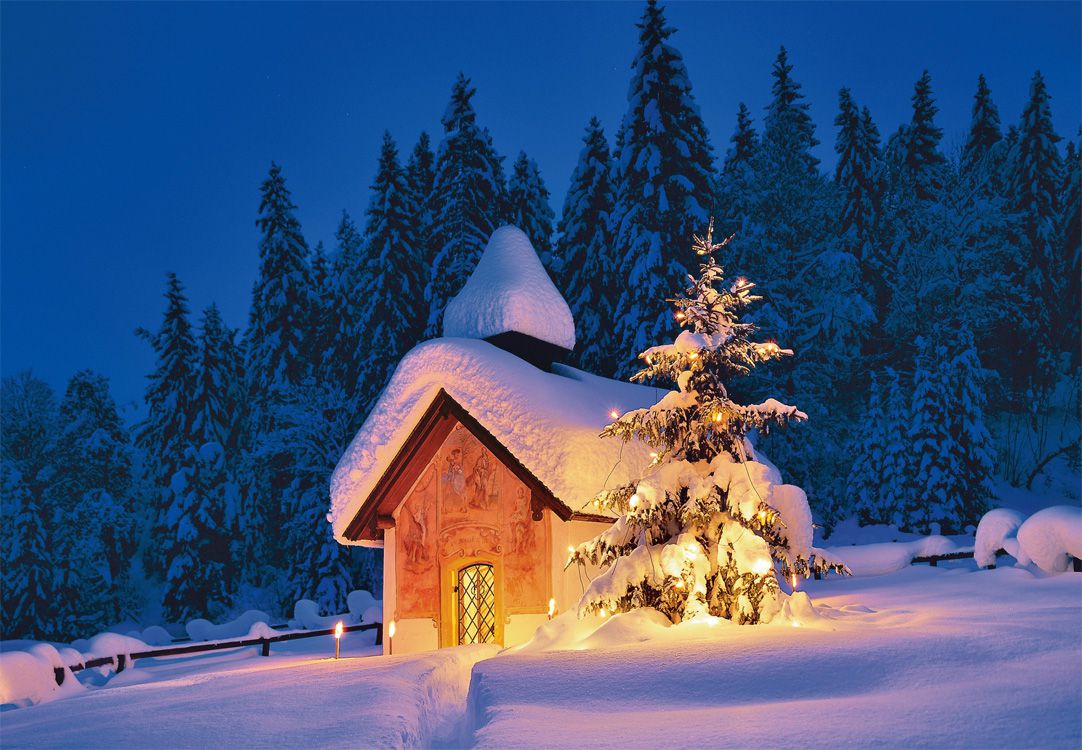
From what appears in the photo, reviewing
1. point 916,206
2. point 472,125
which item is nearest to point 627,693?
point 472,125

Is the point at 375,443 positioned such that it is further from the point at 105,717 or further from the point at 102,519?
the point at 102,519

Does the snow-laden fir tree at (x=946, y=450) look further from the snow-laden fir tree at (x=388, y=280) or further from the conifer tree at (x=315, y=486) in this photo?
the conifer tree at (x=315, y=486)

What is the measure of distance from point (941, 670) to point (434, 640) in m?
11.4

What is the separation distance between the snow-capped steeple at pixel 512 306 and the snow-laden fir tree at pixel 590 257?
11601mm

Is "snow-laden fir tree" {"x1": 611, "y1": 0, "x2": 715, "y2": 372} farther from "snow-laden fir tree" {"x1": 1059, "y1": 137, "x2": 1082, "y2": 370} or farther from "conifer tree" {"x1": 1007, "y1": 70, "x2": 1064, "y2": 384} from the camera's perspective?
"snow-laden fir tree" {"x1": 1059, "y1": 137, "x2": 1082, "y2": 370}

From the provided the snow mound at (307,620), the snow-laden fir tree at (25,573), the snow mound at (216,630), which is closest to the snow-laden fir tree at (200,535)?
the snow-laden fir tree at (25,573)

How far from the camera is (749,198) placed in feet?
111

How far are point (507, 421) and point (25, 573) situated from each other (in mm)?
31475

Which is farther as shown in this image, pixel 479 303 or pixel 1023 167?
pixel 1023 167

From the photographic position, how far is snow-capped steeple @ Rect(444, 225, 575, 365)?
18672 millimetres

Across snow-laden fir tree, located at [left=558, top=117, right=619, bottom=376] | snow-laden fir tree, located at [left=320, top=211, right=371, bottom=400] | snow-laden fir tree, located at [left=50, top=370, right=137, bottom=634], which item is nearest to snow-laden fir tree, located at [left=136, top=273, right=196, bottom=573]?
snow-laden fir tree, located at [left=50, top=370, right=137, bottom=634]

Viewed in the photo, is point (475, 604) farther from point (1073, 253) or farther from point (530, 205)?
point (1073, 253)

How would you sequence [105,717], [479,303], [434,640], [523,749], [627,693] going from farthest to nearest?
[479,303] < [434,640] < [105,717] < [627,693] < [523,749]

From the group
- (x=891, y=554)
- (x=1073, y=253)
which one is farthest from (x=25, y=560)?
(x=1073, y=253)
